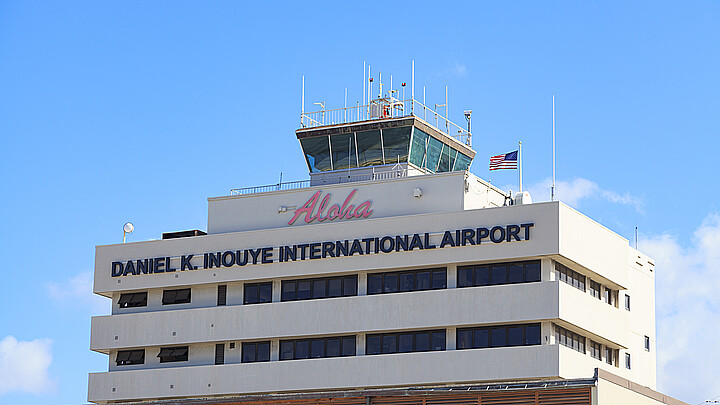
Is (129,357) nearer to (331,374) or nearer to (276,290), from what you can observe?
(276,290)

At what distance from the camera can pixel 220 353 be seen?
76.4 meters

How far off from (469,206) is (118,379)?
22593 millimetres

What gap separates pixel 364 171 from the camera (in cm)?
8031

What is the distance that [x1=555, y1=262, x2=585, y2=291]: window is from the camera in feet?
232

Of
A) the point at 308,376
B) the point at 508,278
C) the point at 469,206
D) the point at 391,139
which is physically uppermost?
the point at 391,139

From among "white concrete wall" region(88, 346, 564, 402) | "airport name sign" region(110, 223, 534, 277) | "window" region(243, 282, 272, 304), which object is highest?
"airport name sign" region(110, 223, 534, 277)

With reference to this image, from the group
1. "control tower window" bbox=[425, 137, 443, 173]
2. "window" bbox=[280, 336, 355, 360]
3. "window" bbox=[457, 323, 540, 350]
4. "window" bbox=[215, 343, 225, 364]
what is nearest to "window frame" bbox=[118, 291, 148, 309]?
"window" bbox=[215, 343, 225, 364]

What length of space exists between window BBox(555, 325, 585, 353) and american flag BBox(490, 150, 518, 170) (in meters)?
9.95

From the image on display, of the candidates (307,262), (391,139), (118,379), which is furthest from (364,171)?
(118,379)

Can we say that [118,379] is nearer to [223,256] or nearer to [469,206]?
[223,256]

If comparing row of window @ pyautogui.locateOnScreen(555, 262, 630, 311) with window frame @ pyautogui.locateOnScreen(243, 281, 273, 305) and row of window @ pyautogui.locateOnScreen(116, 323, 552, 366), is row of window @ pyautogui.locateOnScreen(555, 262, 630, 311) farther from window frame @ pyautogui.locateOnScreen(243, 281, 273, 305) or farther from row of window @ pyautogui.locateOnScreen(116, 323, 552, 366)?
window frame @ pyautogui.locateOnScreen(243, 281, 273, 305)

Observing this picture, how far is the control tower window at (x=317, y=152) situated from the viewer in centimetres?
8188

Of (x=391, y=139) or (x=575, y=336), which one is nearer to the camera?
(x=575, y=336)

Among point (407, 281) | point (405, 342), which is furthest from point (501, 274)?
point (405, 342)
